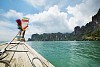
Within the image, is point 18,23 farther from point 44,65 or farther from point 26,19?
point 44,65

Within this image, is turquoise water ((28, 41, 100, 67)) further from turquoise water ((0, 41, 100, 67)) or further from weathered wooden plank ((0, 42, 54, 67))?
weathered wooden plank ((0, 42, 54, 67))

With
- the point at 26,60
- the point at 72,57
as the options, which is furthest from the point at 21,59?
the point at 72,57

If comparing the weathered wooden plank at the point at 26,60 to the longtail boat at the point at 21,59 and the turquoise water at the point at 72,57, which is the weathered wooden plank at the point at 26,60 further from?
the turquoise water at the point at 72,57

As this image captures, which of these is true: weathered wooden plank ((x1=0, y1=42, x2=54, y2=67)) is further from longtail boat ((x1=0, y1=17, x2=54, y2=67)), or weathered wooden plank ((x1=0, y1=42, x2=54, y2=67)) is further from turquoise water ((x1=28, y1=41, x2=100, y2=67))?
turquoise water ((x1=28, y1=41, x2=100, y2=67))

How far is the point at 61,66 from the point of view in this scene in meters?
10.4

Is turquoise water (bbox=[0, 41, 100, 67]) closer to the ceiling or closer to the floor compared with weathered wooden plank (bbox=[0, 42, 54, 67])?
closer to the floor

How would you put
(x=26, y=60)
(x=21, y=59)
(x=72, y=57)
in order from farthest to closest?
(x=72, y=57)
(x=21, y=59)
(x=26, y=60)

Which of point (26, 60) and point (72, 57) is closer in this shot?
point (26, 60)

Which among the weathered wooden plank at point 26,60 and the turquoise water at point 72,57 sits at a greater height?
the weathered wooden plank at point 26,60

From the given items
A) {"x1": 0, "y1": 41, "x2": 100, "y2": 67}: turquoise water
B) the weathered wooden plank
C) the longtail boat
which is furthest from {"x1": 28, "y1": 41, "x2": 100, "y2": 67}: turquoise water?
the weathered wooden plank

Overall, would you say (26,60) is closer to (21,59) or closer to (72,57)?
(21,59)

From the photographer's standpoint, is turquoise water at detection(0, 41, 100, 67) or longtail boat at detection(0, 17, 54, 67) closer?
longtail boat at detection(0, 17, 54, 67)

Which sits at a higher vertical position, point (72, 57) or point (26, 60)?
point (26, 60)

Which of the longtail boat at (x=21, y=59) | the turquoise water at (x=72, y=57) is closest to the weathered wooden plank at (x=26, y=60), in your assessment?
the longtail boat at (x=21, y=59)
